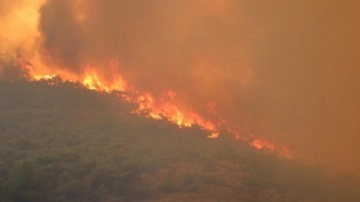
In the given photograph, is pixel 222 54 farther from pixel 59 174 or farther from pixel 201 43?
pixel 59 174

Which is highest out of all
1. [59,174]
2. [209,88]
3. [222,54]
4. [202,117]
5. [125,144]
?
[222,54]

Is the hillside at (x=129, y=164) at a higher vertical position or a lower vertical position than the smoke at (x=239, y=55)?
lower

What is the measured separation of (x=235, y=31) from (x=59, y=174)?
22376 millimetres

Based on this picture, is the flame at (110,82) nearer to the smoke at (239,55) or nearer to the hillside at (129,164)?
the smoke at (239,55)

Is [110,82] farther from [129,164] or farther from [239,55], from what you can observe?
[129,164]

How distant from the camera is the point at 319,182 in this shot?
27438 millimetres

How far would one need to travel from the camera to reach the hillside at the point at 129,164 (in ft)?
78.7

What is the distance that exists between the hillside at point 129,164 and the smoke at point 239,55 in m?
4.53

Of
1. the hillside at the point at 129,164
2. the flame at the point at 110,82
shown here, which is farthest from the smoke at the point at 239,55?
the hillside at the point at 129,164

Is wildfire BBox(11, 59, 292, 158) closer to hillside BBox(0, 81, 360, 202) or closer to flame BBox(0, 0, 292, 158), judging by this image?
flame BBox(0, 0, 292, 158)

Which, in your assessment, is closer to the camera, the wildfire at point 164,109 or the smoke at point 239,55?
the wildfire at point 164,109

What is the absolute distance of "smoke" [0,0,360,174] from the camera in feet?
128

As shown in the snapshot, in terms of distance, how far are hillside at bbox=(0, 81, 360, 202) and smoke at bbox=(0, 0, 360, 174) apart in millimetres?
4534

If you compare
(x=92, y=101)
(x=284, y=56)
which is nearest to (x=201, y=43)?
(x=284, y=56)
